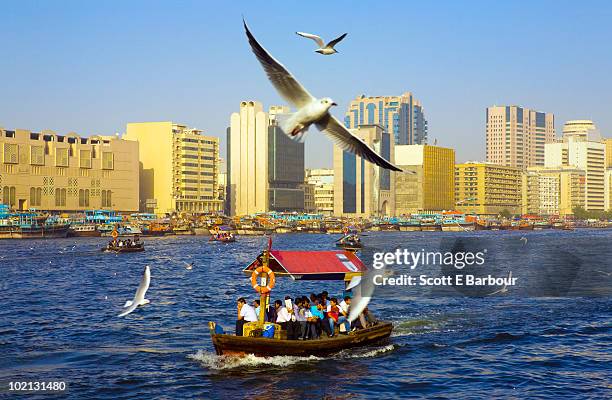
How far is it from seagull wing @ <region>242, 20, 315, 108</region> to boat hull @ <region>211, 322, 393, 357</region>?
1459cm

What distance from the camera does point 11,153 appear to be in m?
180

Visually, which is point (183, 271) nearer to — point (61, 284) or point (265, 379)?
point (61, 284)

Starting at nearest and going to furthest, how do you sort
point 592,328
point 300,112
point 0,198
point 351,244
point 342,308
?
point 300,112
point 342,308
point 592,328
point 351,244
point 0,198

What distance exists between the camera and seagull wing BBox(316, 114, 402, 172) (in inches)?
626

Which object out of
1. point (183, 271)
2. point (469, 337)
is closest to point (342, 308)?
point (469, 337)

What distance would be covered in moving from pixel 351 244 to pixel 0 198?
9274 centimetres

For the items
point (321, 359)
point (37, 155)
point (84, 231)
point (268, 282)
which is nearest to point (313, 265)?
point (268, 282)

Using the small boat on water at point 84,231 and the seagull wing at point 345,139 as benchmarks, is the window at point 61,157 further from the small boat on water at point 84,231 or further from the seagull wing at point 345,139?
the seagull wing at point 345,139

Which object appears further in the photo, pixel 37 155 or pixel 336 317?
pixel 37 155

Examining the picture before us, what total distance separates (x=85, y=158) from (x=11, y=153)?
2071cm

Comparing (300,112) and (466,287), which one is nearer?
(300,112)

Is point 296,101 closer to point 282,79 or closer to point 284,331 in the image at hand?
point 282,79

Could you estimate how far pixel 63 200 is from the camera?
630ft

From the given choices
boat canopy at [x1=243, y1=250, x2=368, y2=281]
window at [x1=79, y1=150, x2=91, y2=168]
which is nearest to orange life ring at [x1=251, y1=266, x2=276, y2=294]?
boat canopy at [x1=243, y1=250, x2=368, y2=281]
